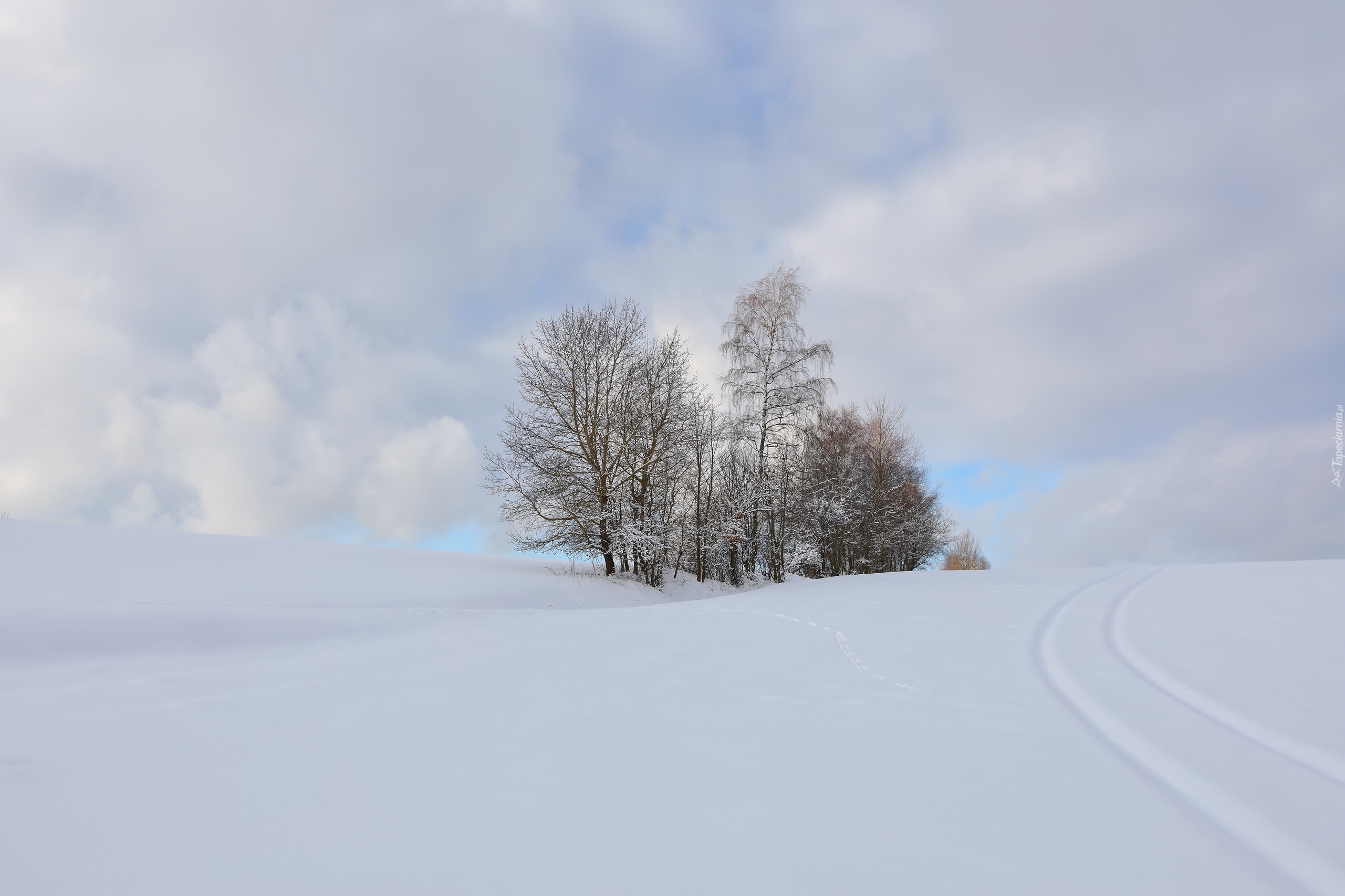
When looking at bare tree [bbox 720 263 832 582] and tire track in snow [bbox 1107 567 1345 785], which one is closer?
tire track in snow [bbox 1107 567 1345 785]

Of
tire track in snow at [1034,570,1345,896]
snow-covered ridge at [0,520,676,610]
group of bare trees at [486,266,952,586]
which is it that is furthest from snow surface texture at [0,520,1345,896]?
group of bare trees at [486,266,952,586]

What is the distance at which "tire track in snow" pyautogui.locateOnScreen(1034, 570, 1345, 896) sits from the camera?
4.49 feet

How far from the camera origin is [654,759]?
2.03 metres

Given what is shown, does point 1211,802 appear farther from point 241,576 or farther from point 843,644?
point 241,576

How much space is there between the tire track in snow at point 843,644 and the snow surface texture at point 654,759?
0.14ft

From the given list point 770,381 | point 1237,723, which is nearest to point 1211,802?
→ point 1237,723

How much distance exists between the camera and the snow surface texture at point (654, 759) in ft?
4.49

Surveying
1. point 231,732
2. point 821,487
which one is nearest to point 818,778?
point 231,732

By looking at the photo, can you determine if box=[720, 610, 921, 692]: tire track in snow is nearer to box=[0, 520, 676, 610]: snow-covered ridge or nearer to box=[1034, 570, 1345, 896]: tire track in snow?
box=[1034, 570, 1345, 896]: tire track in snow

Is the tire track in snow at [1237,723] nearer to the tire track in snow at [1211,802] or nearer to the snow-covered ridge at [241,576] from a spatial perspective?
the tire track in snow at [1211,802]

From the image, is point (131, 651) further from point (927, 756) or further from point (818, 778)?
point (927, 756)

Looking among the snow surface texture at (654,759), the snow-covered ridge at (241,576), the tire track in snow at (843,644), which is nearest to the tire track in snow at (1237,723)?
the snow surface texture at (654,759)

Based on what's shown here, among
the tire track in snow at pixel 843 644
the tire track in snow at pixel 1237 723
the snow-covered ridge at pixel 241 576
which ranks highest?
the snow-covered ridge at pixel 241 576

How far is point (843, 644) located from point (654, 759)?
3.10 m
